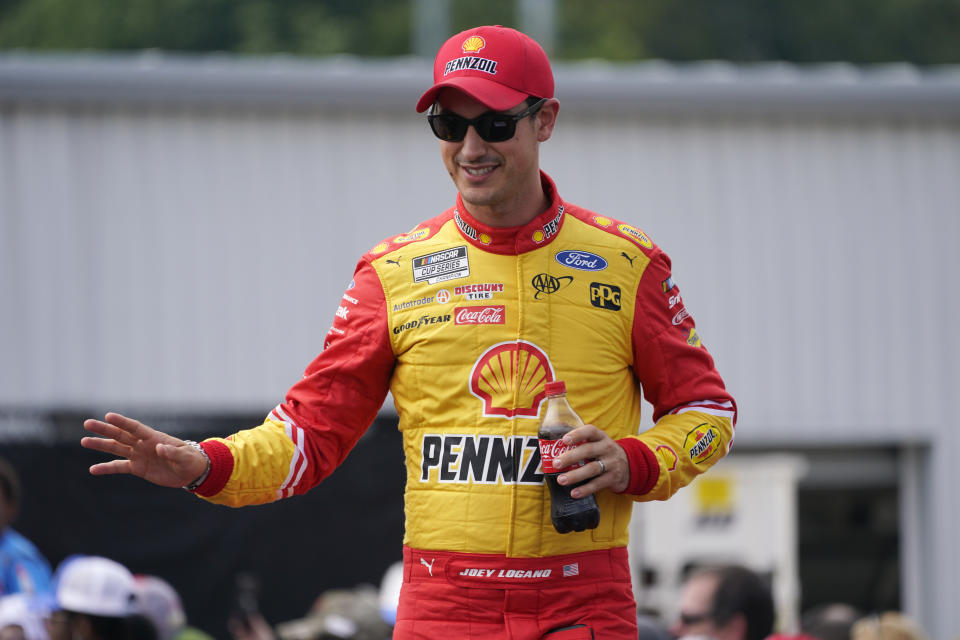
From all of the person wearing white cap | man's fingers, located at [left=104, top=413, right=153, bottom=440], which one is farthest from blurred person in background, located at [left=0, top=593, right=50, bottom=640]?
man's fingers, located at [left=104, top=413, right=153, bottom=440]

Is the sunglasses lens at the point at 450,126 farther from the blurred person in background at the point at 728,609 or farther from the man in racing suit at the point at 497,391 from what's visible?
the blurred person in background at the point at 728,609

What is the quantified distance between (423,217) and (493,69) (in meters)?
8.30

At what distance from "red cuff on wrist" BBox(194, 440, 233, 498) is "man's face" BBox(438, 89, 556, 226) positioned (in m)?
0.95

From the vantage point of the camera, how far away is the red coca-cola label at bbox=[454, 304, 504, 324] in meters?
3.41

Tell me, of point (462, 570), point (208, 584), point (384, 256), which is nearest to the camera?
point (462, 570)

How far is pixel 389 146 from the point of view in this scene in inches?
462

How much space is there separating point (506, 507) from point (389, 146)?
28.7ft

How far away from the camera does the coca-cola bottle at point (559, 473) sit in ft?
10.4

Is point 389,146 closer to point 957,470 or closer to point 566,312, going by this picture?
point 957,470

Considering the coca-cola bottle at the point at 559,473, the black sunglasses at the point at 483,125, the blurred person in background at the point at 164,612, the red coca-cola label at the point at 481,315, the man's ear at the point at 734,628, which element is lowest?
the blurred person in background at the point at 164,612

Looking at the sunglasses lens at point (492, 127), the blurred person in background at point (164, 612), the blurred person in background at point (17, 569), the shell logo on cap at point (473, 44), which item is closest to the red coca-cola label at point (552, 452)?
the sunglasses lens at point (492, 127)

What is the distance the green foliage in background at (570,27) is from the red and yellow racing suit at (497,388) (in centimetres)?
2946

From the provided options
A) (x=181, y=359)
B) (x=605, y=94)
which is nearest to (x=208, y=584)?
(x=181, y=359)

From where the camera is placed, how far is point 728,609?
18.2 feet
